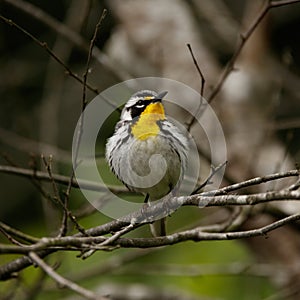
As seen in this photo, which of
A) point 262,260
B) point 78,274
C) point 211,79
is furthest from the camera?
point 211,79

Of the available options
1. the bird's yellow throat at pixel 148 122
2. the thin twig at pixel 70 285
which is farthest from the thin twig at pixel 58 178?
the thin twig at pixel 70 285

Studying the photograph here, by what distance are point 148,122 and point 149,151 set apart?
0.67 ft

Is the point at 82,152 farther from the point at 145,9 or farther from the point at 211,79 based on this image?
the point at 145,9

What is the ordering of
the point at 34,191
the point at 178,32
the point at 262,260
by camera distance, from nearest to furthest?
A: the point at 262,260, the point at 178,32, the point at 34,191

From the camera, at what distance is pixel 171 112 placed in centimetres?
603

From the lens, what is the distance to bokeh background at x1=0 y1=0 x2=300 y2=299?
485cm

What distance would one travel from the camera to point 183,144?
358 centimetres

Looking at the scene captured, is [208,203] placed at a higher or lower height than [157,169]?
lower

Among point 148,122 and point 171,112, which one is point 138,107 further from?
point 171,112

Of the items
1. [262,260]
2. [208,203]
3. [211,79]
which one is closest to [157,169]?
[208,203]

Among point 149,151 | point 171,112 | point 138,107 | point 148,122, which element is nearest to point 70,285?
point 149,151

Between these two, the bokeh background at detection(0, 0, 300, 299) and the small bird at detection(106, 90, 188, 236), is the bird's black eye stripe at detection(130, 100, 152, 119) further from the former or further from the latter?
the bokeh background at detection(0, 0, 300, 299)

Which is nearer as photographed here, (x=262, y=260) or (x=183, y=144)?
(x=183, y=144)

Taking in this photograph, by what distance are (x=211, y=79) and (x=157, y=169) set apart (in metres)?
2.71
